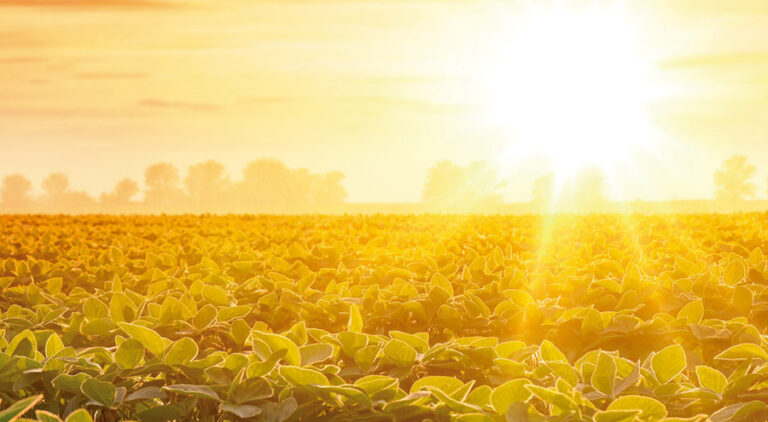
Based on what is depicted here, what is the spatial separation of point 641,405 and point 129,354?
184 centimetres

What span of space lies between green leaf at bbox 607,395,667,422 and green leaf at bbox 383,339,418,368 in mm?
804

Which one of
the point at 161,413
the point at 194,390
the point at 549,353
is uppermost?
the point at 549,353

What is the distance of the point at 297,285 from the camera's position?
4391mm

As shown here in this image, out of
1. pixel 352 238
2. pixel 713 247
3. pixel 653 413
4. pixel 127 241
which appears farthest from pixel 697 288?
pixel 127 241

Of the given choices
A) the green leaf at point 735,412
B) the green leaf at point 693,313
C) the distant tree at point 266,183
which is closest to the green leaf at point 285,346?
the green leaf at point 735,412

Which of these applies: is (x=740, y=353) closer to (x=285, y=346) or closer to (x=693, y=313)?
(x=693, y=313)

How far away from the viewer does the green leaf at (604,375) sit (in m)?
2.51

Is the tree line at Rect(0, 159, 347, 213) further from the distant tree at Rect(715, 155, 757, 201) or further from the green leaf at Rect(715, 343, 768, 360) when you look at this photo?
the green leaf at Rect(715, 343, 768, 360)

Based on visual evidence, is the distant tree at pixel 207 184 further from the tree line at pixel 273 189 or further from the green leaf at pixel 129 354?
the green leaf at pixel 129 354

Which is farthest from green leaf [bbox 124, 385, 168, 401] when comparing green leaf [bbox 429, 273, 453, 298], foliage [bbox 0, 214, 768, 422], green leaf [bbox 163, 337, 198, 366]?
green leaf [bbox 429, 273, 453, 298]

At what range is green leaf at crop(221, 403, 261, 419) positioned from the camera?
231 cm

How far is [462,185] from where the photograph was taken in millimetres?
80312

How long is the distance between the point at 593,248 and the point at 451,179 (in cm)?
7835

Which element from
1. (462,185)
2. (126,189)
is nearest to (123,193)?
(126,189)
